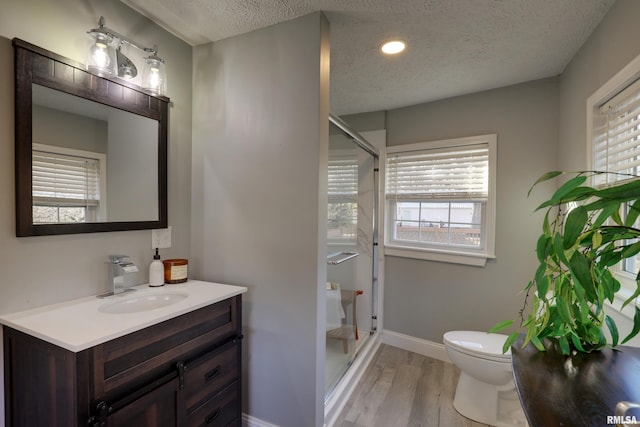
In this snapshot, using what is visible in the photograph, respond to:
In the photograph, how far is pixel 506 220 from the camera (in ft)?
7.62

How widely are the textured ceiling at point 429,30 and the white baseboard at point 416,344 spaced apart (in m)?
2.25

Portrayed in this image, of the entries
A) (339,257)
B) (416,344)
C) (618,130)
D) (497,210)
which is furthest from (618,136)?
(416,344)

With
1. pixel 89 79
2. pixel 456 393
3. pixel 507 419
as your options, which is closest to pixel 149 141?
pixel 89 79

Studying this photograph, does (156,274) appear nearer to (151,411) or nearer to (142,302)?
(142,302)

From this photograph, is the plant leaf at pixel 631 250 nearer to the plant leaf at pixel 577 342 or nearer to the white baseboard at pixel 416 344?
the plant leaf at pixel 577 342

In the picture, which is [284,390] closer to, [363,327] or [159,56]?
[363,327]

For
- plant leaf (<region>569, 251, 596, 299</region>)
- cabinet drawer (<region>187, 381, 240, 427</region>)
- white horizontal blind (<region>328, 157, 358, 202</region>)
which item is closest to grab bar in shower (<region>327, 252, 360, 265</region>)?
white horizontal blind (<region>328, 157, 358, 202</region>)

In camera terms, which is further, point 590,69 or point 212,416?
point 590,69

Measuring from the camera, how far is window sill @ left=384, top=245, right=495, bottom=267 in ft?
7.95

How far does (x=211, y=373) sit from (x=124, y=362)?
45 cm

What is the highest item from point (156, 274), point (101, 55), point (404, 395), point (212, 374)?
point (101, 55)

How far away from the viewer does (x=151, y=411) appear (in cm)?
108

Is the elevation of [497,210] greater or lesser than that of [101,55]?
lesser

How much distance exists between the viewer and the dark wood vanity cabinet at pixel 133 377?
0.92 meters
